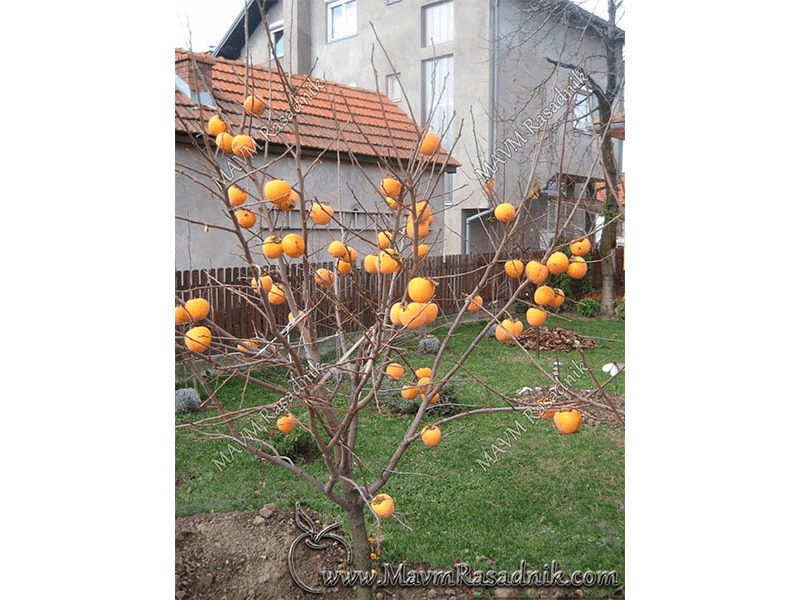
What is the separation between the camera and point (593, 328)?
119 centimetres

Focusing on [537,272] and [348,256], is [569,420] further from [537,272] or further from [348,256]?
[348,256]

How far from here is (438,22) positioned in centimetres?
80

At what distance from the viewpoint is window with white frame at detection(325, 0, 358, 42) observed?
0.77 m

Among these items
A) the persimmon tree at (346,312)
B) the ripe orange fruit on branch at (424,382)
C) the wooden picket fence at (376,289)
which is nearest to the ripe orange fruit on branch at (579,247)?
the persimmon tree at (346,312)

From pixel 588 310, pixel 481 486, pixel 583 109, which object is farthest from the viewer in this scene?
pixel 588 310

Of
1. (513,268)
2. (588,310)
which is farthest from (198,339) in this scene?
(588,310)

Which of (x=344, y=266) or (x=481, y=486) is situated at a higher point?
(x=344, y=266)

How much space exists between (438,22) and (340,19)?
140 mm

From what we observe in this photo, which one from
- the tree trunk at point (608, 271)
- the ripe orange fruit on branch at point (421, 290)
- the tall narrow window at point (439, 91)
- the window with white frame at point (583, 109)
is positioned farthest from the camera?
the tree trunk at point (608, 271)

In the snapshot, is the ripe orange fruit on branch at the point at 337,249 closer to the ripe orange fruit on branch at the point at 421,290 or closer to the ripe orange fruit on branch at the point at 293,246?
the ripe orange fruit on branch at the point at 293,246

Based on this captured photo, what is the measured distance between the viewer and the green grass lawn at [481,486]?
3.14 ft

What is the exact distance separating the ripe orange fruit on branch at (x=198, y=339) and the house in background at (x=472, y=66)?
0.36 m

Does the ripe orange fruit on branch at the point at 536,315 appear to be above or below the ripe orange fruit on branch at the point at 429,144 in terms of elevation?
below
